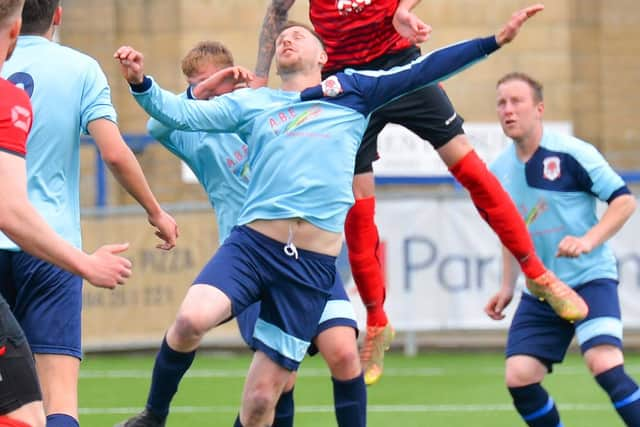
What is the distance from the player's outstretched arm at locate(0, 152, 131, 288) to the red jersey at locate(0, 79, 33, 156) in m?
0.07

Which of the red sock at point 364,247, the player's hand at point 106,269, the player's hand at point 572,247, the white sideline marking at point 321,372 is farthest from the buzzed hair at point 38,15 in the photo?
the white sideline marking at point 321,372

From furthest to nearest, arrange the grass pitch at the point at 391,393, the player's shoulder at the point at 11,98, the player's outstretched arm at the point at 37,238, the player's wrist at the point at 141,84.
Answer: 1. the grass pitch at the point at 391,393
2. the player's wrist at the point at 141,84
3. the player's shoulder at the point at 11,98
4. the player's outstretched arm at the point at 37,238

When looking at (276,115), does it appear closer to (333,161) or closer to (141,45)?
(333,161)

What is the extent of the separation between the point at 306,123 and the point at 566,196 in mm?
1892

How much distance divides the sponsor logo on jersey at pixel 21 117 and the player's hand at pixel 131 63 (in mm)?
1481

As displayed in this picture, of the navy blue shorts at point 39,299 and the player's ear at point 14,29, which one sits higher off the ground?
the player's ear at point 14,29

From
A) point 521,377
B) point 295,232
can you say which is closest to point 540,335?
point 521,377

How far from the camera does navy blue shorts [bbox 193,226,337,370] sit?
19.4ft

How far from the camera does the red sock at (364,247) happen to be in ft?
22.9

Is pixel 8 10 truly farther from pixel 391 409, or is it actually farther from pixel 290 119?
pixel 391 409

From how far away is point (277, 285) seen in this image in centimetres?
596

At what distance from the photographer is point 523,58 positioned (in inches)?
643

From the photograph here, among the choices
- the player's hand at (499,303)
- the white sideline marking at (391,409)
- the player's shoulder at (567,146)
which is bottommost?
the white sideline marking at (391,409)

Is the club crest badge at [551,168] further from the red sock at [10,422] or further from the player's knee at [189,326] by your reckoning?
the red sock at [10,422]
